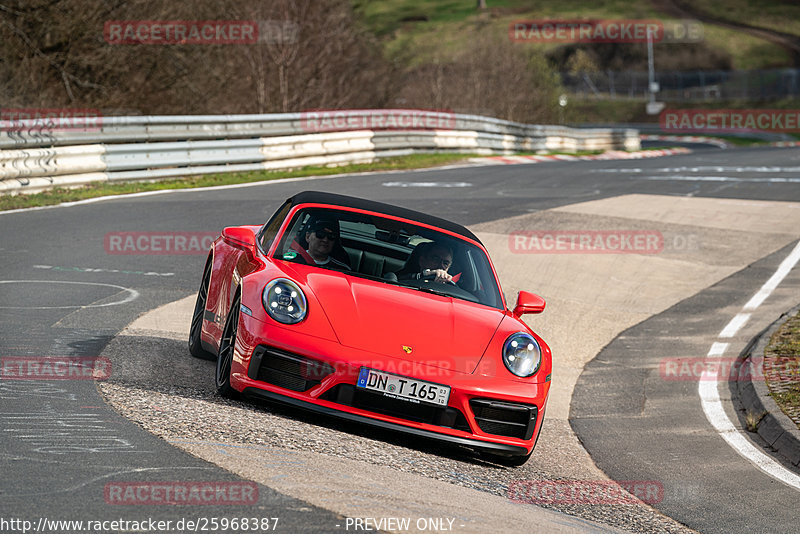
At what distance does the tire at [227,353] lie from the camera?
20.4 feet

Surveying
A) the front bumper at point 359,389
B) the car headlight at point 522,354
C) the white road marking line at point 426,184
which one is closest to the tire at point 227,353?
the front bumper at point 359,389

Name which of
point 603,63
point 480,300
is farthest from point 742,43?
point 480,300

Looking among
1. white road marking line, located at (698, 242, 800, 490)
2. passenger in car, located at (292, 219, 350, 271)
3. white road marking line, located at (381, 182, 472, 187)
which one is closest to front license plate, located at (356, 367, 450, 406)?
passenger in car, located at (292, 219, 350, 271)

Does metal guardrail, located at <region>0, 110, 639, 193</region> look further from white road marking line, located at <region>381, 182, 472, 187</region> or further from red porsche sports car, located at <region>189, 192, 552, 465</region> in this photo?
red porsche sports car, located at <region>189, 192, 552, 465</region>

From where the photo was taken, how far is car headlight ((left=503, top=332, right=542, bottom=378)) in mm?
6234

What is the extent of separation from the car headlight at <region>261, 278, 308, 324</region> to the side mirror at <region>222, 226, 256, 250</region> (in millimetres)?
895

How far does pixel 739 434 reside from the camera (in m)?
7.83

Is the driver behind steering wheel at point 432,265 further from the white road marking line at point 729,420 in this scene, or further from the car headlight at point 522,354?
the white road marking line at point 729,420

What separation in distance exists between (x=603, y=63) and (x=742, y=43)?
1555 cm

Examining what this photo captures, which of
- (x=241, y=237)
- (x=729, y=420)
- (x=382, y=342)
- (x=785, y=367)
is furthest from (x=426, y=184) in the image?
(x=382, y=342)

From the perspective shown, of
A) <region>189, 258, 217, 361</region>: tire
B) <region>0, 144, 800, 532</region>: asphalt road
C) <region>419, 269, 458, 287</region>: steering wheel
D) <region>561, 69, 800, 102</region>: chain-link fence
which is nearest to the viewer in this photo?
<region>0, 144, 800, 532</region>: asphalt road

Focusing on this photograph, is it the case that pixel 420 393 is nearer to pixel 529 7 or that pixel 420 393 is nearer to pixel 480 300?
pixel 480 300

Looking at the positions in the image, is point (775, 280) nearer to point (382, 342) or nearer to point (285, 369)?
point (382, 342)

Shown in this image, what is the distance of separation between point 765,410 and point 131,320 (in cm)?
521
